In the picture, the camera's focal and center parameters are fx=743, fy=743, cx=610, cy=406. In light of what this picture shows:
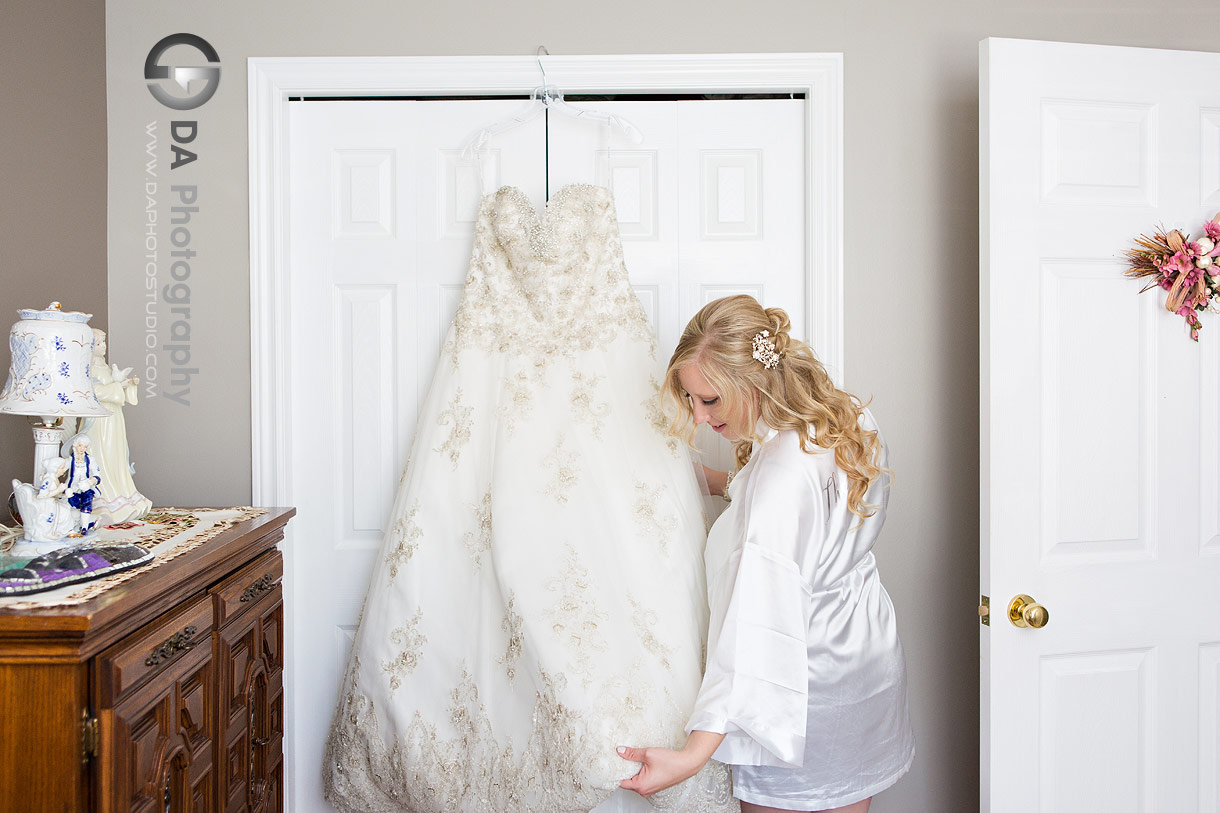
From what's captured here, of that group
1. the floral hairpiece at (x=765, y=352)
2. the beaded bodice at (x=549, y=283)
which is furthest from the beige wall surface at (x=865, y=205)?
the floral hairpiece at (x=765, y=352)

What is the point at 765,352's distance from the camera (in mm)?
1329

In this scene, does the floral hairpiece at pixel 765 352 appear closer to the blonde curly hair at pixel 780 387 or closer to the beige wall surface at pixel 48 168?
the blonde curly hair at pixel 780 387

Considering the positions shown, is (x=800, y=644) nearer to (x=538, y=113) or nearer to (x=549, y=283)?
(x=549, y=283)

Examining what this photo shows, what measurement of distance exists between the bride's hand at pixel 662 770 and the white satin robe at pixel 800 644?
6 cm

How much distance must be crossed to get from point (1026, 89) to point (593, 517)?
1.32m

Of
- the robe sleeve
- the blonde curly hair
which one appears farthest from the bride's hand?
the blonde curly hair

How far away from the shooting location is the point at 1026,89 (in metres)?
1.61

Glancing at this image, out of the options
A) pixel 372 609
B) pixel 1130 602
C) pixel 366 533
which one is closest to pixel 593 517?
pixel 372 609

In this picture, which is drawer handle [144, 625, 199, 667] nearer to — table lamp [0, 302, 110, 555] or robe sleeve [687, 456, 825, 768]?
table lamp [0, 302, 110, 555]

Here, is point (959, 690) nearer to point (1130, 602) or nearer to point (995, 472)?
point (1130, 602)

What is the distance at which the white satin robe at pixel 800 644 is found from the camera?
4.16ft

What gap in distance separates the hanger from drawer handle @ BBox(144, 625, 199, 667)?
47.6 inches

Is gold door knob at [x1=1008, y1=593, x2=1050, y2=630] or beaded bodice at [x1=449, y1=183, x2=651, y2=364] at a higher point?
beaded bodice at [x1=449, y1=183, x2=651, y2=364]

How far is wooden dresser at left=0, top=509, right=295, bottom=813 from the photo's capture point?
2.94 ft
